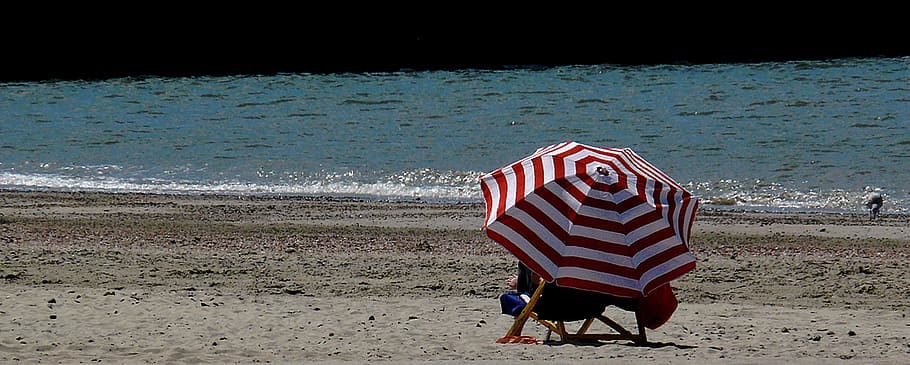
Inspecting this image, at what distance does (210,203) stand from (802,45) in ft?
122

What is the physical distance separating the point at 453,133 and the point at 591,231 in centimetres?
1565

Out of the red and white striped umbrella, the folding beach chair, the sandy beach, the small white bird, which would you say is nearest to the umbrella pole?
the folding beach chair

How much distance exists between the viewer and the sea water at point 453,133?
1719 centimetres

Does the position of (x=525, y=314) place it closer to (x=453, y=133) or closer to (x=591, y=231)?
(x=591, y=231)

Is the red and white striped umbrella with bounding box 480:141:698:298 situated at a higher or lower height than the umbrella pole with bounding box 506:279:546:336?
higher

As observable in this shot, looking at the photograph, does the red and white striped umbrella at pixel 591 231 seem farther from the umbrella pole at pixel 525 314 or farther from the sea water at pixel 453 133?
the sea water at pixel 453 133

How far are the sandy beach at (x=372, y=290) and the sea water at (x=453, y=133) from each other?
2.89 meters

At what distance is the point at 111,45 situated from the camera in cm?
5362

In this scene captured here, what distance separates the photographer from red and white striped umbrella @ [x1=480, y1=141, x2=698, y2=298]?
7.20 meters

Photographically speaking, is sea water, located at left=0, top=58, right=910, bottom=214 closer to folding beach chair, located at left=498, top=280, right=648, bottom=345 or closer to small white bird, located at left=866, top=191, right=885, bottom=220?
small white bird, located at left=866, top=191, right=885, bottom=220

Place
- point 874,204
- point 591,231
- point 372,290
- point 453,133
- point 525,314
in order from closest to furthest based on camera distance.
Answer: point 591,231
point 525,314
point 372,290
point 874,204
point 453,133

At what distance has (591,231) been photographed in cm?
721

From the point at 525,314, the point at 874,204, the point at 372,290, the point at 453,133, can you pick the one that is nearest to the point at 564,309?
the point at 525,314

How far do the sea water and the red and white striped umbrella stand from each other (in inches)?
310
